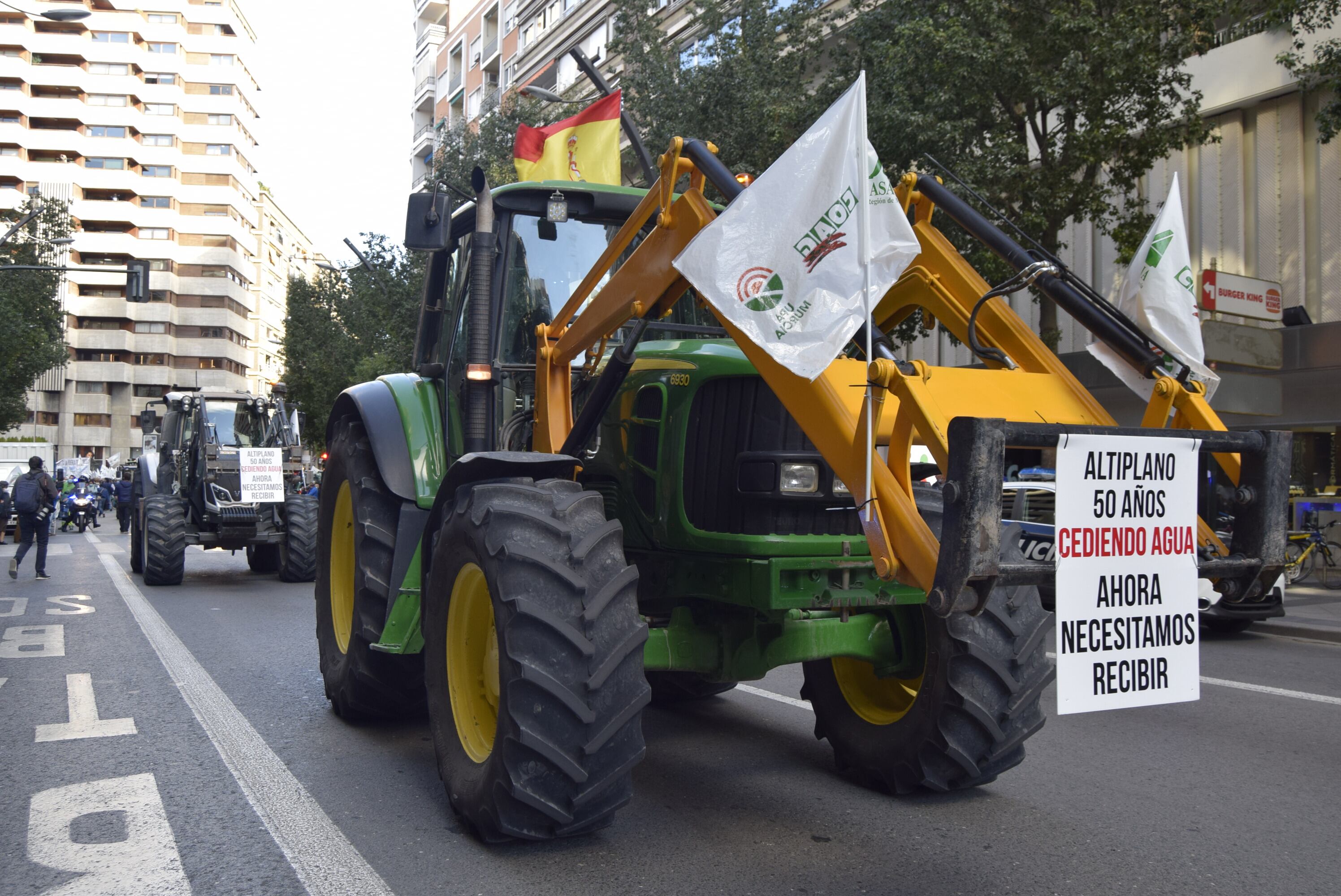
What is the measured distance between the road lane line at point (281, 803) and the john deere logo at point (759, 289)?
7.23ft

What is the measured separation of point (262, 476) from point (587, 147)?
9481 millimetres

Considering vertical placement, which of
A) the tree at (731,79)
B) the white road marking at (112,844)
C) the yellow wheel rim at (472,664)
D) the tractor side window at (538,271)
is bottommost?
the white road marking at (112,844)

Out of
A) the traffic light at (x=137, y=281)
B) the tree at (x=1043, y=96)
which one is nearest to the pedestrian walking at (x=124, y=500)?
the traffic light at (x=137, y=281)

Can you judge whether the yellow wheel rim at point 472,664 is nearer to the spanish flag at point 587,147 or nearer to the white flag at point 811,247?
the white flag at point 811,247

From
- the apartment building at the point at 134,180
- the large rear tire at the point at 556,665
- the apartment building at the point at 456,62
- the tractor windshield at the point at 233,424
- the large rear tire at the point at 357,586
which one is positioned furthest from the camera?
the apartment building at the point at 134,180

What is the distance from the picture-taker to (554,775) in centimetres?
380

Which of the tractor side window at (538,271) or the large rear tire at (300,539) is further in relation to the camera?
the large rear tire at (300,539)

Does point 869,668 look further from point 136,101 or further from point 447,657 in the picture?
point 136,101

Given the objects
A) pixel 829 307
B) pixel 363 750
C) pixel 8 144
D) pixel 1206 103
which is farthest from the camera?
pixel 8 144

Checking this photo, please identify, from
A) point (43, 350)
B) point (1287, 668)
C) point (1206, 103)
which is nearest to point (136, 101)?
point (43, 350)

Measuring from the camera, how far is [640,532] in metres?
4.82

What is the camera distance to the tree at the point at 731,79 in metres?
20.4

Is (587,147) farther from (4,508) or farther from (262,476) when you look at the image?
(4,508)

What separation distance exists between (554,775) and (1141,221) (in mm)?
14840
